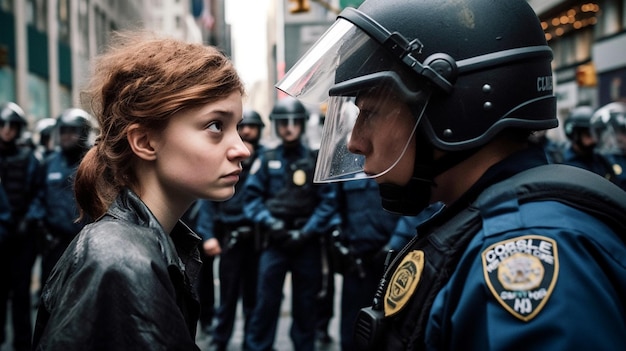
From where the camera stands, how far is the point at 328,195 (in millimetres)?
5902

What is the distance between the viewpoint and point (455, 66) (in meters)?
1.61

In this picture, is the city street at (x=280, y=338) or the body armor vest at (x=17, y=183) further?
the body armor vest at (x=17, y=183)

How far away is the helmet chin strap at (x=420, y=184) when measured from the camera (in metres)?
1.67

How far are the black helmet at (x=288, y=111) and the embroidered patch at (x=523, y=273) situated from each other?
17.3ft

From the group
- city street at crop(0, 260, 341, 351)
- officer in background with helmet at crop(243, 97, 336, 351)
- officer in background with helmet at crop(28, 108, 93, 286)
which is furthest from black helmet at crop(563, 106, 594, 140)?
officer in background with helmet at crop(28, 108, 93, 286)

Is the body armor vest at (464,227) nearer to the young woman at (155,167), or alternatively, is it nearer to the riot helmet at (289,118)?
the young woman at (155,167)

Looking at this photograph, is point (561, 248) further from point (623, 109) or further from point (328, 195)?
point (623, 109)

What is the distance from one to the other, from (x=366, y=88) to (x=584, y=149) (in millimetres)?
6293

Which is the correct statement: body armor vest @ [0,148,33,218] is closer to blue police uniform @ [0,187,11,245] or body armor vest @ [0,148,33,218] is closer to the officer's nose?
blue police uniform @ [0,187,11,245]

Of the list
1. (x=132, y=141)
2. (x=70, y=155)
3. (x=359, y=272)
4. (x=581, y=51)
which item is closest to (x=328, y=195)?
(x=359, y=272)

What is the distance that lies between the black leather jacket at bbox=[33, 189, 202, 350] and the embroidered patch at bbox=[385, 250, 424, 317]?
1.57ft

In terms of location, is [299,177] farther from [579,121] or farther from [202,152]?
[202,152]

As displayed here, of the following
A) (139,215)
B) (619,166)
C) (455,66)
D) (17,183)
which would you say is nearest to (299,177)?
(17,183)

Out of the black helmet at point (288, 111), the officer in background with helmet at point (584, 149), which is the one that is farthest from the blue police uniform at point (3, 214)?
the officer in background with helmet at point (584, 149)
